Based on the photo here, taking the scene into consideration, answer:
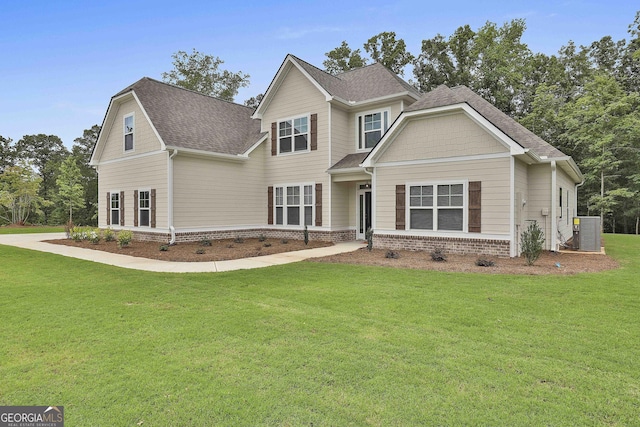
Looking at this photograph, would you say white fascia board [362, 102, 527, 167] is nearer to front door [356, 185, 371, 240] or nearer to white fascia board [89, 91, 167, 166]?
front door [356, 185, 371, 240]

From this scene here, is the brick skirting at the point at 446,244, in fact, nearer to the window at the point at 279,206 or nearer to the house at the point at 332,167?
the house at the point at 332,167

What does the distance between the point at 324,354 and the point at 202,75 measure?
32.9 metres

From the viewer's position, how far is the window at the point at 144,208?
1461cm

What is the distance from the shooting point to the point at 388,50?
95.1ft

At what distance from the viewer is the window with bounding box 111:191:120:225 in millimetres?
16398

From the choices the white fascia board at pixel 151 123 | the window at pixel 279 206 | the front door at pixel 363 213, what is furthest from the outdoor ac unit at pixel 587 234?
the white fascia board at pixel 151 123

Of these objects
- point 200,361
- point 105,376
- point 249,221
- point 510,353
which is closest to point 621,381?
point 510,353

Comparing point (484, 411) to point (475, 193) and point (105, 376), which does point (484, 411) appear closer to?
point (105, 376)

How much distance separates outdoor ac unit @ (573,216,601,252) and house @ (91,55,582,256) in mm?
605

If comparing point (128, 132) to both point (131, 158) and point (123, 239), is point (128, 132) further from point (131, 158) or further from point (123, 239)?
point (123, 239)

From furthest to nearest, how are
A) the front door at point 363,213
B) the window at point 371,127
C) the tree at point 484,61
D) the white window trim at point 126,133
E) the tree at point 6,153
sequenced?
the tree at point 6,153 < the tree at point 484,61 < the white window trim at point 126,133 < the front door at point 363,213 < the window at point 371,127

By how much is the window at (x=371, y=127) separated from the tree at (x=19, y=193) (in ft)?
85.2

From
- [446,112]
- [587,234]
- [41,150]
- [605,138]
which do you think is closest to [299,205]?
[446,112]

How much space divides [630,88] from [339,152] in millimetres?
29439
